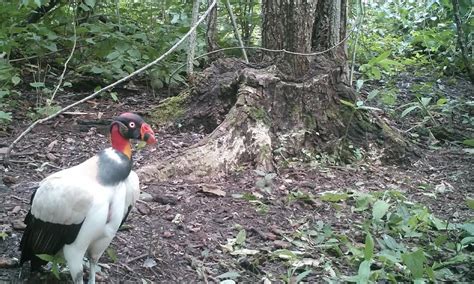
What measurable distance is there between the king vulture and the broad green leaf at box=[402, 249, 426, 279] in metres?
1.44

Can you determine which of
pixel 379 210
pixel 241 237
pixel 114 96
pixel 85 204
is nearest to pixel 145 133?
pixel 85 204

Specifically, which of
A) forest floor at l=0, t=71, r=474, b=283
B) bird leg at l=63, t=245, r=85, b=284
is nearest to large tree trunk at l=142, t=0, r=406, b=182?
forest floor at l=0, t=71, r=474, b=283

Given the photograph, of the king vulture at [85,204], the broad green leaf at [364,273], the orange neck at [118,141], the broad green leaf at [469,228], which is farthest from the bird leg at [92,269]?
the broad green leaf at [469,228]

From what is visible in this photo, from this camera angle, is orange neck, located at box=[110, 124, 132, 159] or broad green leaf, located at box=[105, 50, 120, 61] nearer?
orange neck, located at box=[110, 124, 132, 159]

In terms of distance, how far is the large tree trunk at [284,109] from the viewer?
4586mm

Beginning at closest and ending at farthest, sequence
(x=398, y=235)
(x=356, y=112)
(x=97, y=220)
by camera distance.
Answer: (x=97, y=220)
(x=398, y=235)
(x=356, y=112)

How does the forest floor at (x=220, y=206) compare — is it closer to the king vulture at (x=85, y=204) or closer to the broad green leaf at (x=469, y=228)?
the king vulture at (x=85, y=204)

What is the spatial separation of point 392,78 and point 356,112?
319 cm

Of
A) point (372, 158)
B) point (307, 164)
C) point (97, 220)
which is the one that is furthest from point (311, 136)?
point (97, 220)

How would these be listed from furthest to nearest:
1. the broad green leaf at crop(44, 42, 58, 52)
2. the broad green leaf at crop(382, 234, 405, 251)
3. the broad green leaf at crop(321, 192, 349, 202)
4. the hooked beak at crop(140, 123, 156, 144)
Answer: the broad green leaf at crop(44, 42, 58, 52)
the broad green leaf at crop(321, 192, 349, 202)
the broad green leaf at crop(382, 234, 405, 251)
the hooked beak at crop(140, 123, 156, 144)

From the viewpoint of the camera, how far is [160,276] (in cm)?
321

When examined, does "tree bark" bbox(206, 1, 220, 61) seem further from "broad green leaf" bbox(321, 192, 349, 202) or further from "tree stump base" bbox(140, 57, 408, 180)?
"broad green leaf" bbox(321, 192, 349, 202)

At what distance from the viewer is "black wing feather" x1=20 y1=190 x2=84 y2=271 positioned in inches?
108

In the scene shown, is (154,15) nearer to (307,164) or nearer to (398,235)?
(307,164)
